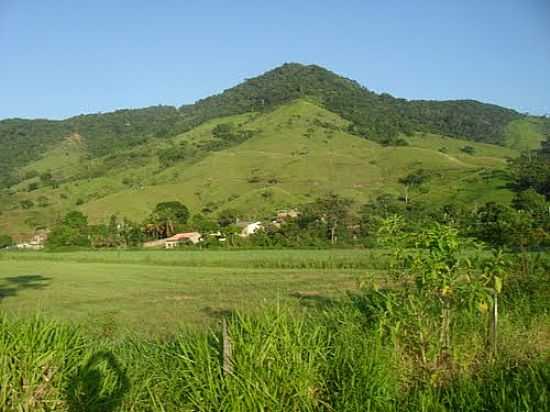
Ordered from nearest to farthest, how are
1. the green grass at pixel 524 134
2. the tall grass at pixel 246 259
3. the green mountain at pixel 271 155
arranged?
the tall grass at pixel 246 259
the green mountain at pixel 271 155
the green grass at pixel 524 134

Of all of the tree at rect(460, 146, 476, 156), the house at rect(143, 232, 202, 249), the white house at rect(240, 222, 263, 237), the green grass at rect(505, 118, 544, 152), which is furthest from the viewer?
the green grass at rect(505, 118, 544, 152)

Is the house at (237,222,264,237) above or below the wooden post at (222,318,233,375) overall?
below

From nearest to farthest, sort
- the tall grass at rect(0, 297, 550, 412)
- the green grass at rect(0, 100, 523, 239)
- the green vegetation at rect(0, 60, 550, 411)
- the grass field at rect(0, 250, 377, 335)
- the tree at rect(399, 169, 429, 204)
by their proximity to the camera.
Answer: the tall grass at rect(0, 297, 550, 412)
the green vegetation at rect(0, 60, 550, 411)
the grass field at rect(0, 250, 377, 335)
the tree at rect(399, 169, 429, 204)
the green grass at rect(0, 100, 523, 239)

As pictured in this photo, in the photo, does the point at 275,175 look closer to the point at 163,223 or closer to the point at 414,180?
the point at 414,180

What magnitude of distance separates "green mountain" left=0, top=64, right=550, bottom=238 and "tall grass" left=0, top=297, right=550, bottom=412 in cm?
6748

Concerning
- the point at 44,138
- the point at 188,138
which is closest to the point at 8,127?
the point at 44,138

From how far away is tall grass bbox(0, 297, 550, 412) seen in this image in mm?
5359

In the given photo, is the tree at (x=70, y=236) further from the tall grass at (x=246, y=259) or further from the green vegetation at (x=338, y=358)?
the green vegetation at (x=338, y=358)

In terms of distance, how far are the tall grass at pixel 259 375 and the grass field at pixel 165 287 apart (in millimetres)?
4922

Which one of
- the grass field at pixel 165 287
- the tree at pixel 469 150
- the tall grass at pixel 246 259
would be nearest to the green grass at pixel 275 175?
the tree at pixel 469 150

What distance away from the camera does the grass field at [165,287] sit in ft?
63.4

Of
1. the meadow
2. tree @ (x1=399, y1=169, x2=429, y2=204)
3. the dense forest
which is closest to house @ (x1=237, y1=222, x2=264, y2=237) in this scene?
tree @ (x1=399, y1=169, x2=429, y2=204)

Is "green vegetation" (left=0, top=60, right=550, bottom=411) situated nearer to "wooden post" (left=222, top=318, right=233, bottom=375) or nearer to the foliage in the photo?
"wooden post" (left=222, top=318, right=233, bottom=375)

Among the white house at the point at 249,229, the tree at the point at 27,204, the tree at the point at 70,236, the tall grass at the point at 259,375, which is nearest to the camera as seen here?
the tall grass at the point at 259,375
